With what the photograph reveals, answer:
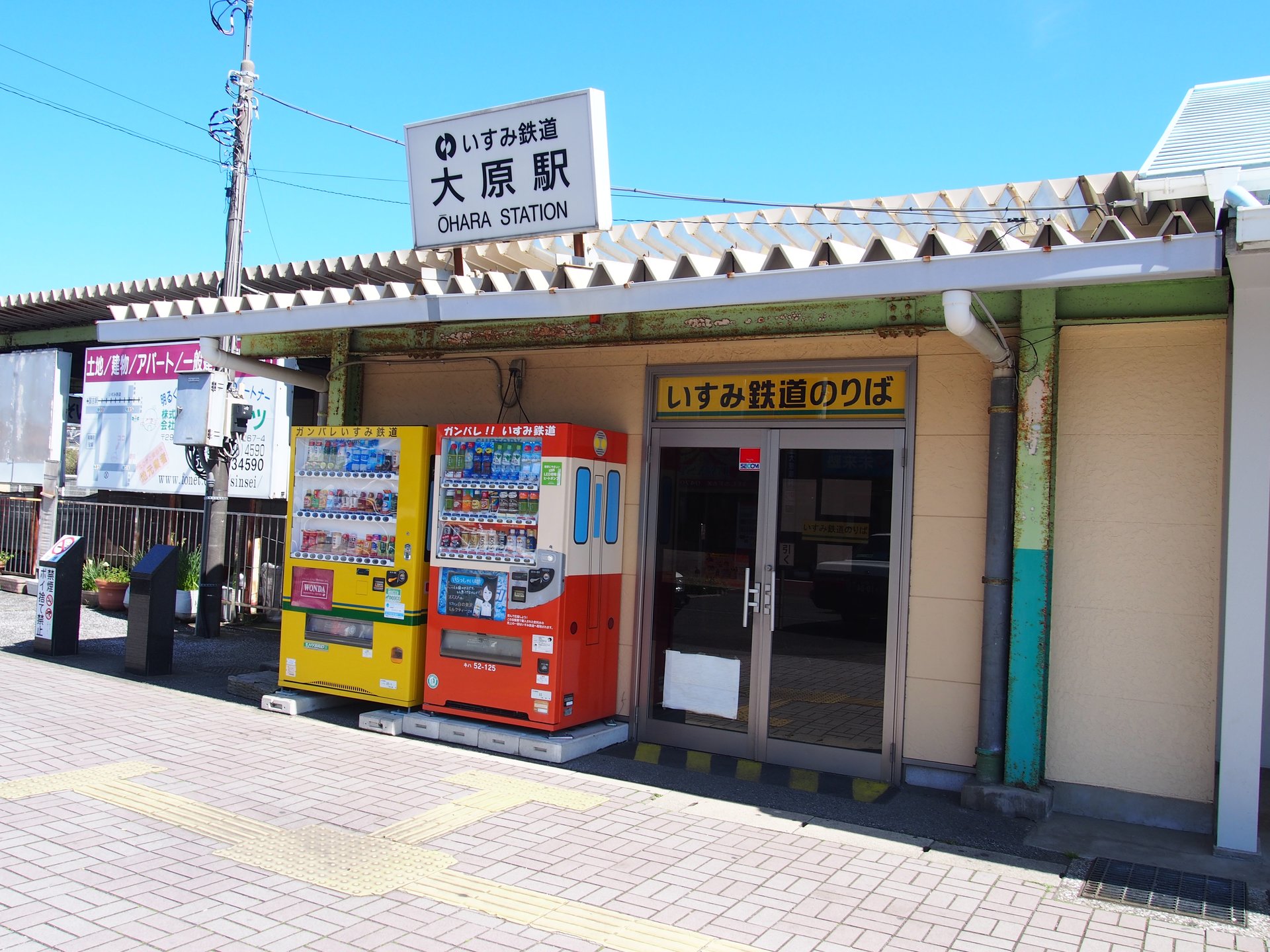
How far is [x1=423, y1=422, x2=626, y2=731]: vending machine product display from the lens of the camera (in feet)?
22.7

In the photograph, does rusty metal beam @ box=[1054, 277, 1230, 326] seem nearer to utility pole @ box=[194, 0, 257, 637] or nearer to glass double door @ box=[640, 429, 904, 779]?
glass double door @ box=[640, 429, 904, 779]

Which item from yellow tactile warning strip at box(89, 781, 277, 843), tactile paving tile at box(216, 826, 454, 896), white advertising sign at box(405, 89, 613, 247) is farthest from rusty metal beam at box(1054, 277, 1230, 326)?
yellow tactile warning strip at box(89, 781, 277, 843)

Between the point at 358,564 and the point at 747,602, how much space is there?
3108 mm

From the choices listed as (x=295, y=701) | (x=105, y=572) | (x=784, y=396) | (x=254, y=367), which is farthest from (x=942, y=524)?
(x=105, y=572)

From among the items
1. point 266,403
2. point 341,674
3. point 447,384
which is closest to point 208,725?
point 341,674

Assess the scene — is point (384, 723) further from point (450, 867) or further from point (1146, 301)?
point (1146, 301)

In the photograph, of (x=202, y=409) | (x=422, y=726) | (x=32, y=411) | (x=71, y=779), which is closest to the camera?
A: (x=71, y=779)

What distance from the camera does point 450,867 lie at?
4812mm

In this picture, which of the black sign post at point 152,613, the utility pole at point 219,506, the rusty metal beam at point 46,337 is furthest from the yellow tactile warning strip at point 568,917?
the rusty metal beam at point 46,337

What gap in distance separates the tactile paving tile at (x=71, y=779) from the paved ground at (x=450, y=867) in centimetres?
2

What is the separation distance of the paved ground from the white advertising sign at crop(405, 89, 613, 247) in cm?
381

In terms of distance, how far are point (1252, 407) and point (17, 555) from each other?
16165 mm

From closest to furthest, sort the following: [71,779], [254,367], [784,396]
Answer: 1. [71,779]
2. [784,396]
3. [254,367]

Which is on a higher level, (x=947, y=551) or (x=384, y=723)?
(x=947, y=551)
